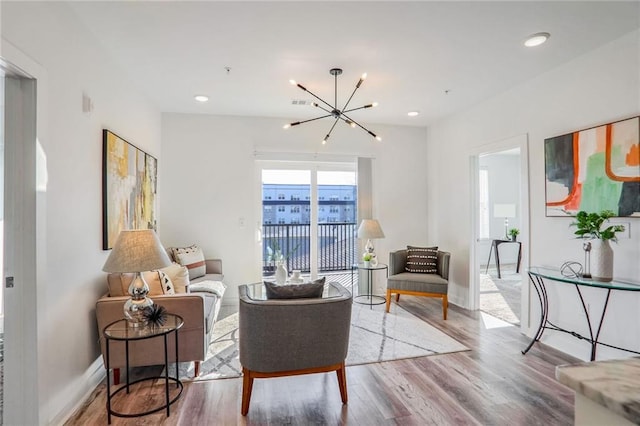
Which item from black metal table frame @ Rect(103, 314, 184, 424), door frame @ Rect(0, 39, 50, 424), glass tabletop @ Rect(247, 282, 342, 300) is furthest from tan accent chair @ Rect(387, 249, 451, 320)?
door frame @ Rect(0, 39, 50, 424)

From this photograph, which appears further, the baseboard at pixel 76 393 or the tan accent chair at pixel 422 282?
the tan accent chair at pixel 422 282

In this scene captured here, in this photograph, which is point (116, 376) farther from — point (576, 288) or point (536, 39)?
point (536, 39)

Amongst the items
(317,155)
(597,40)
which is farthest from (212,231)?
(597,40)

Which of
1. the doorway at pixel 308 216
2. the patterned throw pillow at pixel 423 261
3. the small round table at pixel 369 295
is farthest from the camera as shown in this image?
the doorway at pixel 308 216

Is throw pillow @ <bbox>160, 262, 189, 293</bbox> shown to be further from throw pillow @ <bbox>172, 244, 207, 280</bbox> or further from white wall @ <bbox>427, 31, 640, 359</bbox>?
white wall @ <bbox>427, 31, 640, 359</bbox>

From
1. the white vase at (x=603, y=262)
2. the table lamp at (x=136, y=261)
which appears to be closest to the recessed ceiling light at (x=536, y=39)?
the white vase at (x=603, y=262)

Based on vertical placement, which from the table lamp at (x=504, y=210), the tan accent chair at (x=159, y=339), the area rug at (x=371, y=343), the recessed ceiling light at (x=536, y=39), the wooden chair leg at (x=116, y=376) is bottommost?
the area rug at (x=371, y=343)

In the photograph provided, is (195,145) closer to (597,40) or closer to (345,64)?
(345,64)

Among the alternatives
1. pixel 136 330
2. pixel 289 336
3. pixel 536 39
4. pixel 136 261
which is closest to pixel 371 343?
pixel 289 336

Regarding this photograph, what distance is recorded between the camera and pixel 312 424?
2129mm

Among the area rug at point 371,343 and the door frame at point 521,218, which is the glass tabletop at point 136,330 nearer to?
the area rug at point 371,343

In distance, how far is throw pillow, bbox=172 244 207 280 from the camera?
4141 millimetres

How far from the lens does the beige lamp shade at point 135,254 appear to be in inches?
87.4

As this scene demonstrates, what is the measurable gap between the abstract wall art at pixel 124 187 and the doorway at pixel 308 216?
1.61 metres
